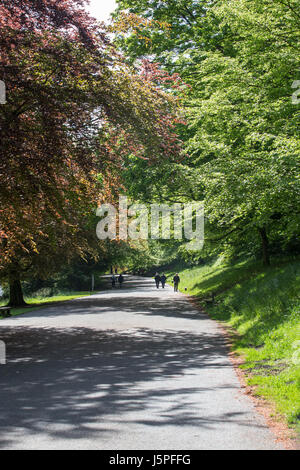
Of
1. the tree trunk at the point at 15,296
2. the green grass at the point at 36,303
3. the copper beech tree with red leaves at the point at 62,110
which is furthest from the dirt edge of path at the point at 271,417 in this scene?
the tree trunk at the point at 15,296

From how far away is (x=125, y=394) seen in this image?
6793 millimetres

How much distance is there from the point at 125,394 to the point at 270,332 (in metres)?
4.71

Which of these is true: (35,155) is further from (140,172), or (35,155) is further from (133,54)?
(133,54)

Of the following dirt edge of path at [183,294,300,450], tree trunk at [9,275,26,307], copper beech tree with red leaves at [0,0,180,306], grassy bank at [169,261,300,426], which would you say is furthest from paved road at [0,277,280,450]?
tree trunk at [9,275,26,307]

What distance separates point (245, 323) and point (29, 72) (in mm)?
8791

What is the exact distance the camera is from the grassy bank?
657cm

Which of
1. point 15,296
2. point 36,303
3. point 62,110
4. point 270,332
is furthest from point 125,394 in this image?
point 36,303

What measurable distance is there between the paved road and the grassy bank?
1.50 feet

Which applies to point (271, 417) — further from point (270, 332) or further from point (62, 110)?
point (62, 110)

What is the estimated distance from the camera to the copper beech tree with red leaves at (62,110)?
9242 mm

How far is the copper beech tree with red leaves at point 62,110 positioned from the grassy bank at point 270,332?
494cm

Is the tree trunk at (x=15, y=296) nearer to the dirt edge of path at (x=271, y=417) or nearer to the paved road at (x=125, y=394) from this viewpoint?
the paved road at (x=125, y=394)
